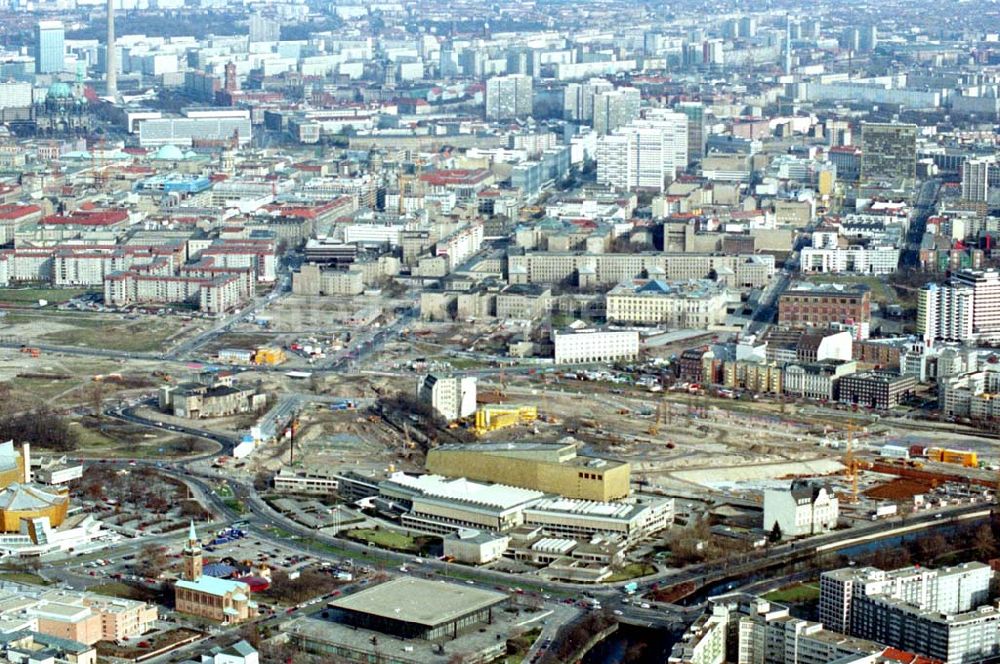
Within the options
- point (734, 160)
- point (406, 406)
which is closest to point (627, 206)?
point (734, 160)

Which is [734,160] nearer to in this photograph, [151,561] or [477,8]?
[151,561]

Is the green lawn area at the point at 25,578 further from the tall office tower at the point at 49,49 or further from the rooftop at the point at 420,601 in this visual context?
the tall office tower at the point at 49,49

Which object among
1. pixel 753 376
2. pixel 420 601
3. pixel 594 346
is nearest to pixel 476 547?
pixel 420 601

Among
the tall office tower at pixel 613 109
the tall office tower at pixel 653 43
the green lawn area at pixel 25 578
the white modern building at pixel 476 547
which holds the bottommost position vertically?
the green lawn area at pixel 25 578

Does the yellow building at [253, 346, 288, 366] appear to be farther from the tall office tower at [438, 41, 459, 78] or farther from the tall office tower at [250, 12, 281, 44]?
the tall office tower at [250, 12, 281, 44]

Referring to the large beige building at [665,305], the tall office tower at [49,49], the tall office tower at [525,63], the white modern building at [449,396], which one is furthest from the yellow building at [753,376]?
the tall office tower at [49,49]

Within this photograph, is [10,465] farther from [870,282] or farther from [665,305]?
[870,282]

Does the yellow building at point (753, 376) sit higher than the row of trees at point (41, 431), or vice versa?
the yellow building at point (753, 376)
